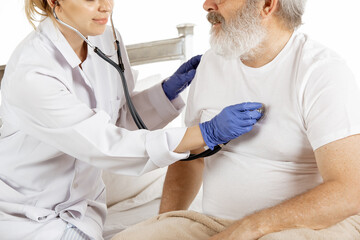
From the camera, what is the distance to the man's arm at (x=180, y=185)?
6.41ft

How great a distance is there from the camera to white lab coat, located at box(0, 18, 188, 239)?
5.41 ft

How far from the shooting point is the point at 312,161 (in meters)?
1.61

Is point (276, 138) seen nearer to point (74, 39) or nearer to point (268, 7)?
point (268, 7)

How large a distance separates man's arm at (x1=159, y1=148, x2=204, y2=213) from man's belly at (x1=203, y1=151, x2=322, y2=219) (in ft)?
0.69

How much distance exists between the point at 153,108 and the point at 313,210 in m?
0.92

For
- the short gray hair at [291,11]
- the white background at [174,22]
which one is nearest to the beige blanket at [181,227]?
the short gray hair at [291,11]

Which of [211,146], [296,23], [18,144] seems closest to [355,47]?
[296,23]

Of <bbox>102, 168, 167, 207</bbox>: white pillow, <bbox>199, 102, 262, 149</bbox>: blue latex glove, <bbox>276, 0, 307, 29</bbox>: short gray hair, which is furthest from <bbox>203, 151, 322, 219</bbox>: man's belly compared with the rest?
<bbox>102, 168, 167, 207</bbox>: white pillow

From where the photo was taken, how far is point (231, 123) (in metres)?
1.55

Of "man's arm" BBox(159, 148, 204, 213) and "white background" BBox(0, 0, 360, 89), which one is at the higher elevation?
"white background" BBox(0, 0, 360, 89)

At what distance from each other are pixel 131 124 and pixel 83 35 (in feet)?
1.57

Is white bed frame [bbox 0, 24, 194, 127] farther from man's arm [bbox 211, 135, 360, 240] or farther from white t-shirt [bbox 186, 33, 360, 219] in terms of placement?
man's arm [bbox 211, 135, 360, 240]

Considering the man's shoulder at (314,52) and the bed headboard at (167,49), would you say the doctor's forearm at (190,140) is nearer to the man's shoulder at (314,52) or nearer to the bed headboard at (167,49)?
the man's shoulder at (314,52)

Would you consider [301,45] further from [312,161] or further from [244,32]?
[312,161]
